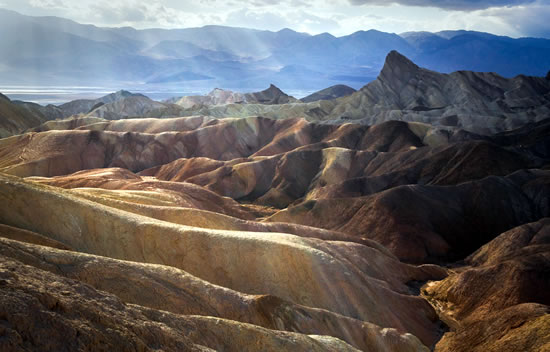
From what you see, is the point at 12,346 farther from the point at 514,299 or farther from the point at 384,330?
the point at 514,299

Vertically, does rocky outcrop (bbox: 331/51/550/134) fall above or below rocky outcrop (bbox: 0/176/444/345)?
above

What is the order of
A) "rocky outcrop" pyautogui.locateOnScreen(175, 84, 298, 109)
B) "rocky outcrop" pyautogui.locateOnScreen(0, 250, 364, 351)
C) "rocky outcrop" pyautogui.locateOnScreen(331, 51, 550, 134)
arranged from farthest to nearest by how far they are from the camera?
1. "rocky outcrop" pyautogui.locateOnScreen(175, 84, 298, 109)
2. "rocky outcrop" pyautogui.locateOnScreen(331, 51, 550, 134)
3. "rocky outcrop" pyautogui.locateOnScreen(0, 250, 364, 351)

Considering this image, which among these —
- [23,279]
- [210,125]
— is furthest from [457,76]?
[23,279]

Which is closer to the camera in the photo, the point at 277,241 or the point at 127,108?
the point at 277,241

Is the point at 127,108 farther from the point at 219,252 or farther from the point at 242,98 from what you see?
the point at 219,252

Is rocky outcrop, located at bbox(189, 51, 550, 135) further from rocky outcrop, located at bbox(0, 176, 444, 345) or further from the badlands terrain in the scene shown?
rocky outcrop, located at bbox(0, 176, 444, 345)

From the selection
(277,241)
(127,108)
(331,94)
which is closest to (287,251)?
(277,241)

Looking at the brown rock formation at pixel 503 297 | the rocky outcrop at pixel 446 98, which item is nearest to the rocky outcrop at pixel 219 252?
the brown rock formation at pixel 503 297

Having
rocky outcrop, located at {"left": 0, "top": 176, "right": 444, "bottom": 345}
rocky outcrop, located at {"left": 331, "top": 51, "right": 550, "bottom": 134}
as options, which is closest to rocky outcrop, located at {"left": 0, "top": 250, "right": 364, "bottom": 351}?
rocky outcrop, located at {"left": 0, "top": 176, "right": 444, "bottom": 345}

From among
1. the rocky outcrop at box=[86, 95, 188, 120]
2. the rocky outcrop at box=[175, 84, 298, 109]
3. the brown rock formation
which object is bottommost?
the brown rock formation
